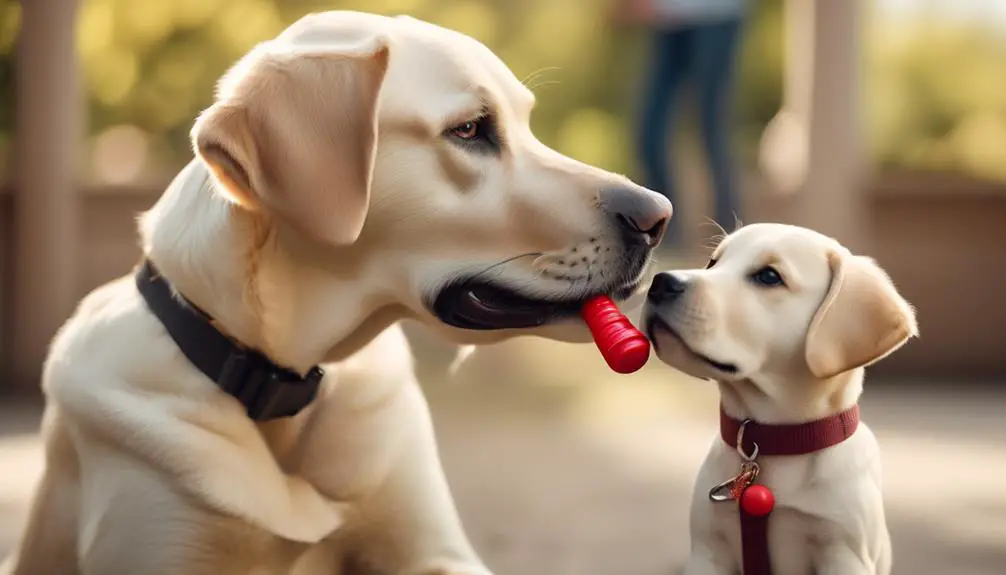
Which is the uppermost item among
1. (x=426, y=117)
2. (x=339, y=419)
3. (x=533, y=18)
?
(x=426, y=117)

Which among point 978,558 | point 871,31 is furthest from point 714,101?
point 978,558

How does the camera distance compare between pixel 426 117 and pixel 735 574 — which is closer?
pixel 426 117

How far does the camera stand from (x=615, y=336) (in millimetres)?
1889

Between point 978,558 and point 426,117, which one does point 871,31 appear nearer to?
point 978,558

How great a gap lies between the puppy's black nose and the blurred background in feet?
1.52

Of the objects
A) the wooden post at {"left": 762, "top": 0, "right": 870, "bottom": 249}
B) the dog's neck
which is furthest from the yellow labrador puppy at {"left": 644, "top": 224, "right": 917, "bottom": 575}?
the wooden post at {"left": 762, "top": 0, "right": 870, "bottom": 249}

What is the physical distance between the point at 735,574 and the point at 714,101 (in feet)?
12.9

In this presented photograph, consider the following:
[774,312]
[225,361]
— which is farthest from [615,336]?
[225,361]

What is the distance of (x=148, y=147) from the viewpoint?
1070cm

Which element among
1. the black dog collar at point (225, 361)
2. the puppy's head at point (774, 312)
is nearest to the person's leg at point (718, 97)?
the puppy's head at point (774, 312)

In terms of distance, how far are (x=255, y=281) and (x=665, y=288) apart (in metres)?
0.70

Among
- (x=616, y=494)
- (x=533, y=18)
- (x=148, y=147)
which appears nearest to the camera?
(x=616, y=494)

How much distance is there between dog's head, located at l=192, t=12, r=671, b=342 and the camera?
184 centimetres

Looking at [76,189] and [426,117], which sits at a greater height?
[426,117]
